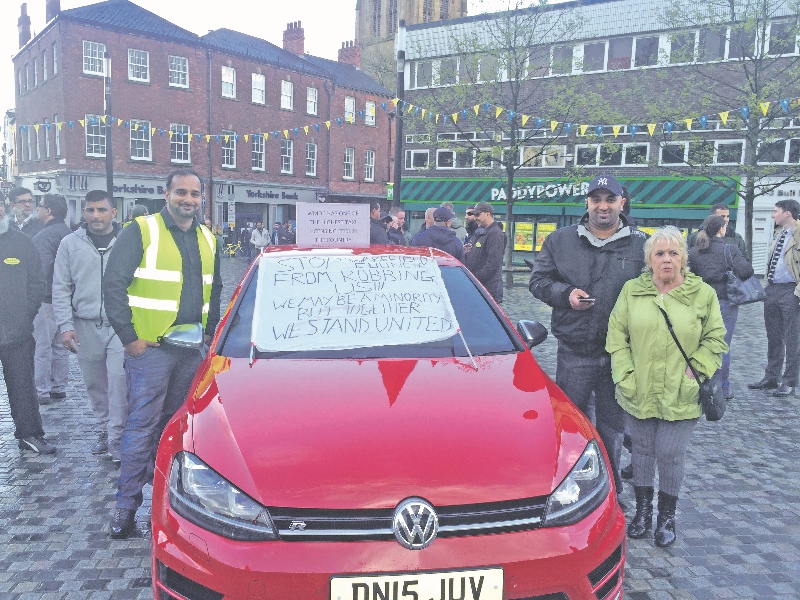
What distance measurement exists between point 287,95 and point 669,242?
121 ft

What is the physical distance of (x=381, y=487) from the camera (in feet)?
7.15

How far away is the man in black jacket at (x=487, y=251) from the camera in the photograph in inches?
306

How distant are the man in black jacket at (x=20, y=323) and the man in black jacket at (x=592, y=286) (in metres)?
3.71

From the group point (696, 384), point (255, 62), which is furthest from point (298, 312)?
point (255, 62)

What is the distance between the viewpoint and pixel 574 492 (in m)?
2.33

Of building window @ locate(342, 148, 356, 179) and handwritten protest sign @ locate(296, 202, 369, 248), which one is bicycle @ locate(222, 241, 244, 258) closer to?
building window @ locate(342, 148, 356, 179)

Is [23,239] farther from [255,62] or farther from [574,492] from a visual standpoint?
[255,62]

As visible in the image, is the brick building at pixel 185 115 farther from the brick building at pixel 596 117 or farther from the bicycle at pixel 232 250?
the brick building at pixel 596 117

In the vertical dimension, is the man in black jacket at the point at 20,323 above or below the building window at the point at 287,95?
below

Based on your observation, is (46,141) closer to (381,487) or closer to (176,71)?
(176,71)

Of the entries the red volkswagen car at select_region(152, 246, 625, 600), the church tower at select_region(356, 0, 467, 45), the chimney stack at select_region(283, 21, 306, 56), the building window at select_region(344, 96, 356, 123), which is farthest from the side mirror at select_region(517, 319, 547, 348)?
the church tower at select_region(356, 0, 467, 45)

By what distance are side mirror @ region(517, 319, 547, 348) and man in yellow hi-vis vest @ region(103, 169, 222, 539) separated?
1.86 m

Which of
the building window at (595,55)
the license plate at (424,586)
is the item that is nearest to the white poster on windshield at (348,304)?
the license plate at (424,586)

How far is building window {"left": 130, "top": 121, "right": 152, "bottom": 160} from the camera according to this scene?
30688 mm
